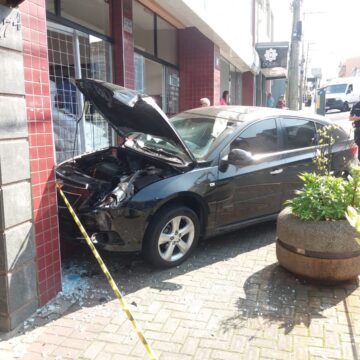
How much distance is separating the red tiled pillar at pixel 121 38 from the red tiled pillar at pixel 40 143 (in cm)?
369

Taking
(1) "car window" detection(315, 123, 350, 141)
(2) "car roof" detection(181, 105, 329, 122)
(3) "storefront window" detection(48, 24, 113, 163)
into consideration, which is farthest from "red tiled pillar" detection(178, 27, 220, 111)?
(2) "car roof" detection(181, 105, 329, 122)

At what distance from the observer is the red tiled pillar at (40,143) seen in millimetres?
3424

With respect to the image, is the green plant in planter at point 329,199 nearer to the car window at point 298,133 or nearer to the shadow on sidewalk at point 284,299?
the shadow on sidewalk at point 284,299

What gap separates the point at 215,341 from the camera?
3266 mm

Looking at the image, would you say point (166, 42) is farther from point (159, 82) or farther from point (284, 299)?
point (284, 299)

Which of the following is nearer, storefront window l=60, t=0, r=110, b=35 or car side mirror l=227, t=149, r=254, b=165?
car side mirror l=227, t=149, r=254, b=165

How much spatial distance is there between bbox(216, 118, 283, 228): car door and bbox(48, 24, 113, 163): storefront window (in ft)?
7.40

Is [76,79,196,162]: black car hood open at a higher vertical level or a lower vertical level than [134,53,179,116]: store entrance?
lower

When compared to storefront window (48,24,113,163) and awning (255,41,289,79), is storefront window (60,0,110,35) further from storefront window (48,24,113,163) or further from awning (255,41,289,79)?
awning (255,41,289,79)

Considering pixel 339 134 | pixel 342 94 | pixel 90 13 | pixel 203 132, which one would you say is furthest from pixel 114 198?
pixel 342 94

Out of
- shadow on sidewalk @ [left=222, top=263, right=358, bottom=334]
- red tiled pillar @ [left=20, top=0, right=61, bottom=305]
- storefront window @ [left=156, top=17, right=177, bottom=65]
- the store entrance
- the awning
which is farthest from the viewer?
the awning

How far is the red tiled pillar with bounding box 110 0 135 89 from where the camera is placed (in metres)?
7.10

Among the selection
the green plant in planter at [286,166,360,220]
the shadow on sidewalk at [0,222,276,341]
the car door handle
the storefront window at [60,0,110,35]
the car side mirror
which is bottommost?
the shadow on sidewalk at [0,222,276,341]

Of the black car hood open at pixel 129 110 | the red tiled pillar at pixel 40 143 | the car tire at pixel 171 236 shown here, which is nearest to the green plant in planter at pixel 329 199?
the car tire at pixel 171 236
